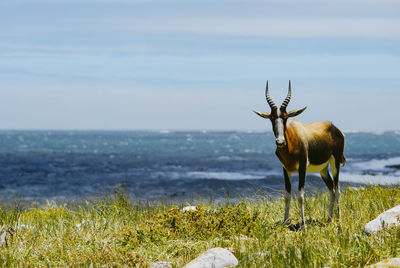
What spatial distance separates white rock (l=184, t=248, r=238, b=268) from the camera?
6.89 m

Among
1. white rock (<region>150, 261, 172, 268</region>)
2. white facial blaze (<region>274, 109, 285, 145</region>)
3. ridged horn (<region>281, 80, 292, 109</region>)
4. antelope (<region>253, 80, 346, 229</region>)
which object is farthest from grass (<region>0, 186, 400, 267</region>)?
ridged horn (<region>281, 80, 292, 109</region>)

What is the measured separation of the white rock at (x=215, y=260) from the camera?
6887 mm

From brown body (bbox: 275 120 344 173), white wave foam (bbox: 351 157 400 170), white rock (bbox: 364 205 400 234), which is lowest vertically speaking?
white wave foam (bbox: 351 157 400 170)

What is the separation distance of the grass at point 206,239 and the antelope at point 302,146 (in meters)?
0.73

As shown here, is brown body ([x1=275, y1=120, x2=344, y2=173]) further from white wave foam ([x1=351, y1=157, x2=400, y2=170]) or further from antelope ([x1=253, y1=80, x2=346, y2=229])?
white wave foam ([x1=351, y1=157, x2=400, y2=170])

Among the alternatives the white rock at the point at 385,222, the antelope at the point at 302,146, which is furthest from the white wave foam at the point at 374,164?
the white rock at the point at 385,222

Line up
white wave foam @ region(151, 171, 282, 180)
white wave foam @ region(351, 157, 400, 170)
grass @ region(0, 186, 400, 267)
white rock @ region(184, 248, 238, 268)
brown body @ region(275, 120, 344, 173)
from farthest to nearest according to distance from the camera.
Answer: white wave foam @ region(351, 157, 400, 170), white wave foam @ region(151, 171, 282, 180), brown body @ region(275, 120, 344, 173), grass @ region(0, 186, 400, 267), white rock @ region(184, 248, 238, 268)

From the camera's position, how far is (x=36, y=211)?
1359 cm

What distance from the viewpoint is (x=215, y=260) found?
6977 millimetres

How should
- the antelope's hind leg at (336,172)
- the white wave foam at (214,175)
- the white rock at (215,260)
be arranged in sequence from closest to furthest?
1. the white rock at (215,260)
2. the antelope's hind leg at (336,172)
3. the white wave foam at (214,175)

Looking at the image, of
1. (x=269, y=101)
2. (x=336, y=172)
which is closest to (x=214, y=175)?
(x=336, y=172)

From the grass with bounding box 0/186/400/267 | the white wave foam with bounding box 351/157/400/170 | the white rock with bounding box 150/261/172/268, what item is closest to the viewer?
the grass with bounding box 0/186/400/267

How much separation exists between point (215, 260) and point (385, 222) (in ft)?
11.3

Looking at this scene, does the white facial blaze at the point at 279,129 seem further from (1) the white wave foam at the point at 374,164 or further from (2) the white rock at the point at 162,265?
(1) the white wave foam at the point at 374,164
